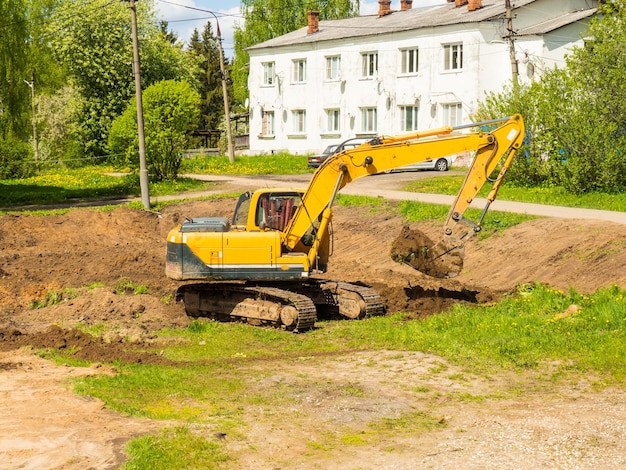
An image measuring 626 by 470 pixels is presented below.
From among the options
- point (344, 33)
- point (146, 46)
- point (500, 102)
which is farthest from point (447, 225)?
point (146, 46)

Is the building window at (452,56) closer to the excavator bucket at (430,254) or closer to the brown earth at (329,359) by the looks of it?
the brown earth at (329,359)

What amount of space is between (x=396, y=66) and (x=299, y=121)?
28.5 ft

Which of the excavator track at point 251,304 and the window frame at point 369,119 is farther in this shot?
the window frame at point 369,119

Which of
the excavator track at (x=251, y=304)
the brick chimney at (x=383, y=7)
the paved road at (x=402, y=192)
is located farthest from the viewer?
the brick chimney at (x=383, y=7)

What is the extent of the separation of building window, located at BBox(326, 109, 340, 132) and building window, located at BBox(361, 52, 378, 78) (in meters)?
3.23

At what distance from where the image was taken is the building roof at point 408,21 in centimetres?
4838

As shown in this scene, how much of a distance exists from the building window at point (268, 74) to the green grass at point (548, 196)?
26.5m

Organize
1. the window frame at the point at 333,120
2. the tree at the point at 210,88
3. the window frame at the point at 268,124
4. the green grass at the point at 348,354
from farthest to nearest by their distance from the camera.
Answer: the tree at the point at 210,88, the window frame at the point at 268,124, the window frame at the point at 333,120, the green grass at the point at 348,354

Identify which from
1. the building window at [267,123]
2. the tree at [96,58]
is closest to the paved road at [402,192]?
the building window at [267,123]

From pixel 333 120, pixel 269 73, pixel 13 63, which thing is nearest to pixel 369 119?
pixel 333 120

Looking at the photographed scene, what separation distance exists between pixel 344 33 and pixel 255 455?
4833 cm

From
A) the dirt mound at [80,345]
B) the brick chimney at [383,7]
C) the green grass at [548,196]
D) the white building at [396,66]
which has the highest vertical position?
the brick chimney at [383,7]

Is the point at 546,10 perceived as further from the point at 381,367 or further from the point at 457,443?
the point at 457,443

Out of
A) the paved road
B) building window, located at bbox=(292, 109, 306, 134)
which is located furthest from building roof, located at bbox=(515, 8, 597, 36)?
building window, located at bbox=(292, 109, 306, 134)
